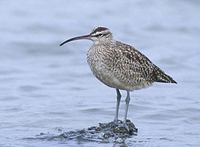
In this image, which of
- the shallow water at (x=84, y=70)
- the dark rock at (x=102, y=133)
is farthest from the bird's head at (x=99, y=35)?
the shallow water at (x=84, y=70)

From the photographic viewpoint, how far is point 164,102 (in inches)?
623

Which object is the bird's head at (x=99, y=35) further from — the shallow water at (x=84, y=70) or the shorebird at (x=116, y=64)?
the shallow water at (x=84, y=70)

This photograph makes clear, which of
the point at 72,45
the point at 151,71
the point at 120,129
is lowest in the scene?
the point at 120,129

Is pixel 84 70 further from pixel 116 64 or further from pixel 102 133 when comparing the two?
pixel 102 133

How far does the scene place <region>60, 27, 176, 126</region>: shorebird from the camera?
13.0m

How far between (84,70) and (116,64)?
570 centimetres

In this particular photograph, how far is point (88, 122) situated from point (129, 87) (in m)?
1.16

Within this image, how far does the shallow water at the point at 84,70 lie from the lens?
13.8m

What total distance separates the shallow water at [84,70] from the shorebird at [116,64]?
768mm

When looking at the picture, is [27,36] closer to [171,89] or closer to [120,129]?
[171,89]

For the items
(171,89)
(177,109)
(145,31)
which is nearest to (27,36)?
(145,31)

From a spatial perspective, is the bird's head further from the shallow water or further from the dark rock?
the shallow water

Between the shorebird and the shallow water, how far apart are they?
77 cm

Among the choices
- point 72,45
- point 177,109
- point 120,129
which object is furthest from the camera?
point 72,45
